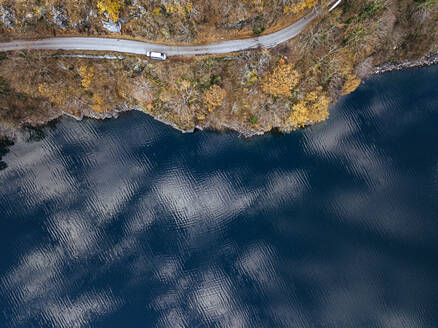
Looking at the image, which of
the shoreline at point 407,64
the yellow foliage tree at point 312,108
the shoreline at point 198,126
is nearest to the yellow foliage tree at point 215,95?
the shoreline at point 198,126

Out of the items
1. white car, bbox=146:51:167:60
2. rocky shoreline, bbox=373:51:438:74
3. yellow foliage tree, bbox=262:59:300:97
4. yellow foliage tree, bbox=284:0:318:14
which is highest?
white car, bbox=146:51:167:60

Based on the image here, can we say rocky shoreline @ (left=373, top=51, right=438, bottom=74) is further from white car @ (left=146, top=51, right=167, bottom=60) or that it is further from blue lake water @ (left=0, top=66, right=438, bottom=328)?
white car @ (left=146, top=51, right=167, bottom=60)

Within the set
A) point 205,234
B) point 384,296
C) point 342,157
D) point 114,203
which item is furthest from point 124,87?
point 384,296

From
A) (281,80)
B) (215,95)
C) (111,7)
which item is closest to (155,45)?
(111,7)

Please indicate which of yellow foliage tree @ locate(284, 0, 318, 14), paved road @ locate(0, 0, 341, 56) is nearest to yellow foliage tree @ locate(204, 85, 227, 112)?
paved road @ locate(0, 0, 341, 56)

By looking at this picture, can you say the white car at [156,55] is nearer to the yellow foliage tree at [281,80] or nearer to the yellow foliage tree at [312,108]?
the yellow foliage tree at [281,80]
